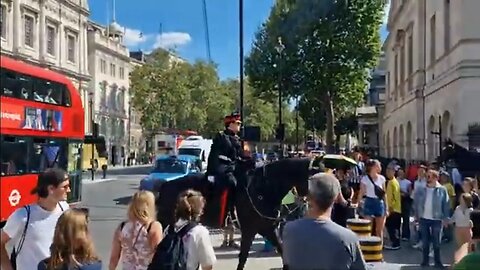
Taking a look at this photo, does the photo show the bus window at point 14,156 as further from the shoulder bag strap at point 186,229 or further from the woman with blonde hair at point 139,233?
the shoulder bag strap at point 186,229

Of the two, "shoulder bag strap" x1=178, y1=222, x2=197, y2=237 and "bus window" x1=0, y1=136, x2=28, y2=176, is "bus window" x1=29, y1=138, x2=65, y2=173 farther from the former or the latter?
"shoulder bag strap" x1=178, y1=222, x2=197, y2=237

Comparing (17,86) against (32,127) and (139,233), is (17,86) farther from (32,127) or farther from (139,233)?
(139,233)

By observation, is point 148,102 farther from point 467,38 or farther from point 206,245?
point 206,245

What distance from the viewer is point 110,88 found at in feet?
306

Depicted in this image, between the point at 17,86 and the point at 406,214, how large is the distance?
9.81 meters

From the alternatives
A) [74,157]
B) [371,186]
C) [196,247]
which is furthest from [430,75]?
[196,247]

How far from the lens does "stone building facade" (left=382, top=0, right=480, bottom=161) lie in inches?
1109

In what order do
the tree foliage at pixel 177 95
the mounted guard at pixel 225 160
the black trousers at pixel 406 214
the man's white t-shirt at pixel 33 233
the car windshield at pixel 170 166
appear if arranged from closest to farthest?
the man's white t-shirt at pixel 33 233 → the mounted guard at pixel 225 160 → the black trousers at pixel 406 214 → the car windshield at pixel 170 166 → the tree foliage at pixel 177 95

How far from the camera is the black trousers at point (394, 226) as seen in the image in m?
15.8

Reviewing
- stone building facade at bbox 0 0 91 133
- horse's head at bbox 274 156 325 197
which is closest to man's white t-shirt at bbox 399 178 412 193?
horse's head at bbox 274 156 325 197

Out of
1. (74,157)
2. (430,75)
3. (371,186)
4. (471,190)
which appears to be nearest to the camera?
(371,186)

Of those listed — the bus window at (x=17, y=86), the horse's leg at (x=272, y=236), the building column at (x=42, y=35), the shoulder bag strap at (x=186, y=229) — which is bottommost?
the horse's leg at (x=272, y=236)

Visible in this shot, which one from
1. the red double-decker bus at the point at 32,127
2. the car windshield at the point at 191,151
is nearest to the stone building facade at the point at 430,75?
the car windshield at the point at 191,151

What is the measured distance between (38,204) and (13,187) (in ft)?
41.3
